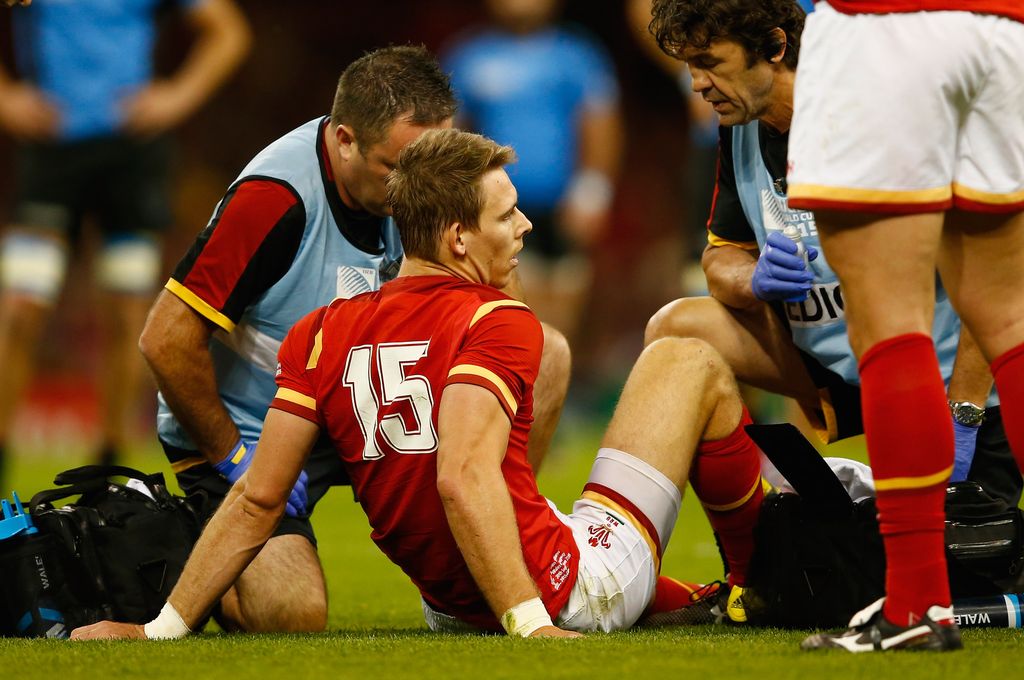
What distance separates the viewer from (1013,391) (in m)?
2.76

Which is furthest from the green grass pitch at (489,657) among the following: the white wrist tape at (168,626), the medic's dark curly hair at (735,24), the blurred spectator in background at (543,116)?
the blurred spectator in background at (543,116)

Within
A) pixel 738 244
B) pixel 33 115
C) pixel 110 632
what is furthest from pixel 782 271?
pixel 33 115

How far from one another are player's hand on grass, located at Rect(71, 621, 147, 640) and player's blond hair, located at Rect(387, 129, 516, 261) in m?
0.97

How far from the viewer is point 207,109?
1398 cm

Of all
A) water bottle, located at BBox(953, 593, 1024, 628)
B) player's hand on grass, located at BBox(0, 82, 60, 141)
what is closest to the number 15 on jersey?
water bottle, located at BBox(953, 593, 1024, 628)

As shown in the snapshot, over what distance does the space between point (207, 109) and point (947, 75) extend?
12.1 m

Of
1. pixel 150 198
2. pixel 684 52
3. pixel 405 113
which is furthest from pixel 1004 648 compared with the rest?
pixel 150 198

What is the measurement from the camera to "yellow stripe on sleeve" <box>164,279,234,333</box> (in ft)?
11.9

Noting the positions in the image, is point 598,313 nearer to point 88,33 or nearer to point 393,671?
point 88,33

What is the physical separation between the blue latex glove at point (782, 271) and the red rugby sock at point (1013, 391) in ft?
2.96

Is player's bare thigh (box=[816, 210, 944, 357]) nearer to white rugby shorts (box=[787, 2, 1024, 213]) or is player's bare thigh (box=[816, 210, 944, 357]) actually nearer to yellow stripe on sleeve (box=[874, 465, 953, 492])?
white rugby shorts (box=[787, 2, 1024, 213])

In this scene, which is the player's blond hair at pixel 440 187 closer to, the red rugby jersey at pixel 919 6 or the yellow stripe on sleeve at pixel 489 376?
the yellow stripe on sleeve at pixel 489 376

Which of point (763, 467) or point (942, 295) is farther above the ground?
point (942, 295)

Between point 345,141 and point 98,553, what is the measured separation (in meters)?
1.19
